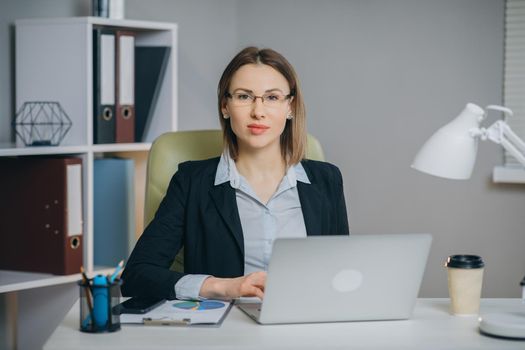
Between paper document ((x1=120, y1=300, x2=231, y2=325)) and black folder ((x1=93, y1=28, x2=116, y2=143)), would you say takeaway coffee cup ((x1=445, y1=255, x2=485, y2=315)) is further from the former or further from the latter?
black folder ((x1=93, y1=28, x2=116, y2=143))

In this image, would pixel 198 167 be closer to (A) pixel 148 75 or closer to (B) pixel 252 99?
(B) pixel 252 99

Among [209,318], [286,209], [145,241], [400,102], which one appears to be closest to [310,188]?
[286,209]

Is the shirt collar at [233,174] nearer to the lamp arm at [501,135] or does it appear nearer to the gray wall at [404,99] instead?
the lamp arm at [501,135]

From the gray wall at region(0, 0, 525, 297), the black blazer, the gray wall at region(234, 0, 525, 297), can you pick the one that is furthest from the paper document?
the gray wall at region(234, 0, 525, 297)

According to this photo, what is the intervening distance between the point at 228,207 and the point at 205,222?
7cm

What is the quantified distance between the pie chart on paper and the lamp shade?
1.68 feet

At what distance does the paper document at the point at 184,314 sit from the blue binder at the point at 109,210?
120 centimetres

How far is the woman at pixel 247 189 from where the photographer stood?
219 cm

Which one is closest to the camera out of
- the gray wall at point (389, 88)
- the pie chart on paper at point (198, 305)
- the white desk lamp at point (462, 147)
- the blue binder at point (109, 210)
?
the white desk lamp at point (462, 147)

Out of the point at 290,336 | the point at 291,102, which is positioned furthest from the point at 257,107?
the point at 290,336

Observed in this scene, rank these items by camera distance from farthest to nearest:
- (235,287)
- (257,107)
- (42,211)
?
1. (42,211)
2. (257,107)
3. (235,287)

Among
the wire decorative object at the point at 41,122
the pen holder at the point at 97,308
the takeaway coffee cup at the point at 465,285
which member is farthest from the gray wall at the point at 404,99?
the pen holder at the point at 97,308

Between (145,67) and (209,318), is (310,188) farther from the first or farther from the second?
(145,67)

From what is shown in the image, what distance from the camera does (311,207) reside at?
2.29 meters
